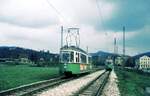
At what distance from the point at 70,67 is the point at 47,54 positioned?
14102cm

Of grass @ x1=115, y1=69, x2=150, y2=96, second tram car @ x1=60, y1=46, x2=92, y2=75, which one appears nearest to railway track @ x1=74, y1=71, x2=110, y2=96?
grass @ x1=115, y1=69, x2=150, y2=96

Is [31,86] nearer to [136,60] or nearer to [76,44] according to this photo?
[76,44]

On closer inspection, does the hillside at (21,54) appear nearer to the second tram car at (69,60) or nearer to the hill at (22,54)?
the hill at (22,54)

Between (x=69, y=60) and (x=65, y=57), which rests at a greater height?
(x=65, y=57)

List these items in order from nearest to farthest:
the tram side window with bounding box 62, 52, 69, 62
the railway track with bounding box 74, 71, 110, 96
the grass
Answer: the railway track with bounding box 74, 71, 110, 96, the grass, the tram side window with bounding box 62, 52, 69, 62

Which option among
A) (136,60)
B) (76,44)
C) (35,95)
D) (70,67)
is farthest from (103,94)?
(136,60)

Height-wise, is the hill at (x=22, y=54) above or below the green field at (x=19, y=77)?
above

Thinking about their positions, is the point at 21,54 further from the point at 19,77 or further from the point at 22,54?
the point at 19,77

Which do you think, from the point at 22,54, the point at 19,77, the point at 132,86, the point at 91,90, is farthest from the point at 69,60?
the point at 22,54

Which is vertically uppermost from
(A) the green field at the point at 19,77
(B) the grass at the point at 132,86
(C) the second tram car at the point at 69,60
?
(C) the second tram car at the point at 69,60

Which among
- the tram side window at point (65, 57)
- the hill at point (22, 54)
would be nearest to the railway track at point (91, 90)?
the tram side window at point (65, 57)

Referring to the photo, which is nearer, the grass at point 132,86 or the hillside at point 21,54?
the grass at point 132,86

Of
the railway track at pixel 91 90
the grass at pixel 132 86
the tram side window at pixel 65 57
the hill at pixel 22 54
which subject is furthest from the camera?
the hill at pixel 22 54

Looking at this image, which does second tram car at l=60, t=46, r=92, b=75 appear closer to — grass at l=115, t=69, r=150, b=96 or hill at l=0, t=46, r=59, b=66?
grass at l=115, t=69, r=150, b=96
